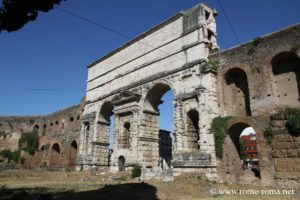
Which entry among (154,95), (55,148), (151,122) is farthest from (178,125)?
(55,148)

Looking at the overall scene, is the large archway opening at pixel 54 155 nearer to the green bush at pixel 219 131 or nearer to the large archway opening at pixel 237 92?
the green bush at pixel 219 131

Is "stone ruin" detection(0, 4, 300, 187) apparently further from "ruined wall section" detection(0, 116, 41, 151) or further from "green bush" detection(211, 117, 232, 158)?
"ruined wall section" detection(0, 116, 41, 151)

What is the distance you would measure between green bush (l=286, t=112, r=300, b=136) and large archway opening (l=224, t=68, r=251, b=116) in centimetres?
309

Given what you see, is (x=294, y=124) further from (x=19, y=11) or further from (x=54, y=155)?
(x=54, y=155)

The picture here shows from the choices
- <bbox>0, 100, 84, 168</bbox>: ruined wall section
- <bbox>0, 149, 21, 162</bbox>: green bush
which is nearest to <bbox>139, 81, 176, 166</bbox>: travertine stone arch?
<bbox>0, 100, 84, 168</bbox>: ruined wall section

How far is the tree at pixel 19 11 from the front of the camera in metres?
6.52

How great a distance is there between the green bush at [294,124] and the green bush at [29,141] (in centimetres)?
3084

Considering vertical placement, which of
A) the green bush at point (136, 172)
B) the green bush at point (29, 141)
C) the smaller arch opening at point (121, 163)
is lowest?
the green bush at point (136, 172)

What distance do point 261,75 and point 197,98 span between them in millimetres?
3547

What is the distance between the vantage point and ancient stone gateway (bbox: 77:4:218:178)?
15.0m

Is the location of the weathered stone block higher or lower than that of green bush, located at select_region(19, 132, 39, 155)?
lower

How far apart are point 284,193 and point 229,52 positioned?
307 inches

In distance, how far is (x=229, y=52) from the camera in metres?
15.0

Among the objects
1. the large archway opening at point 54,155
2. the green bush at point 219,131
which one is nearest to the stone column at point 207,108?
the green bush at point 219,131
